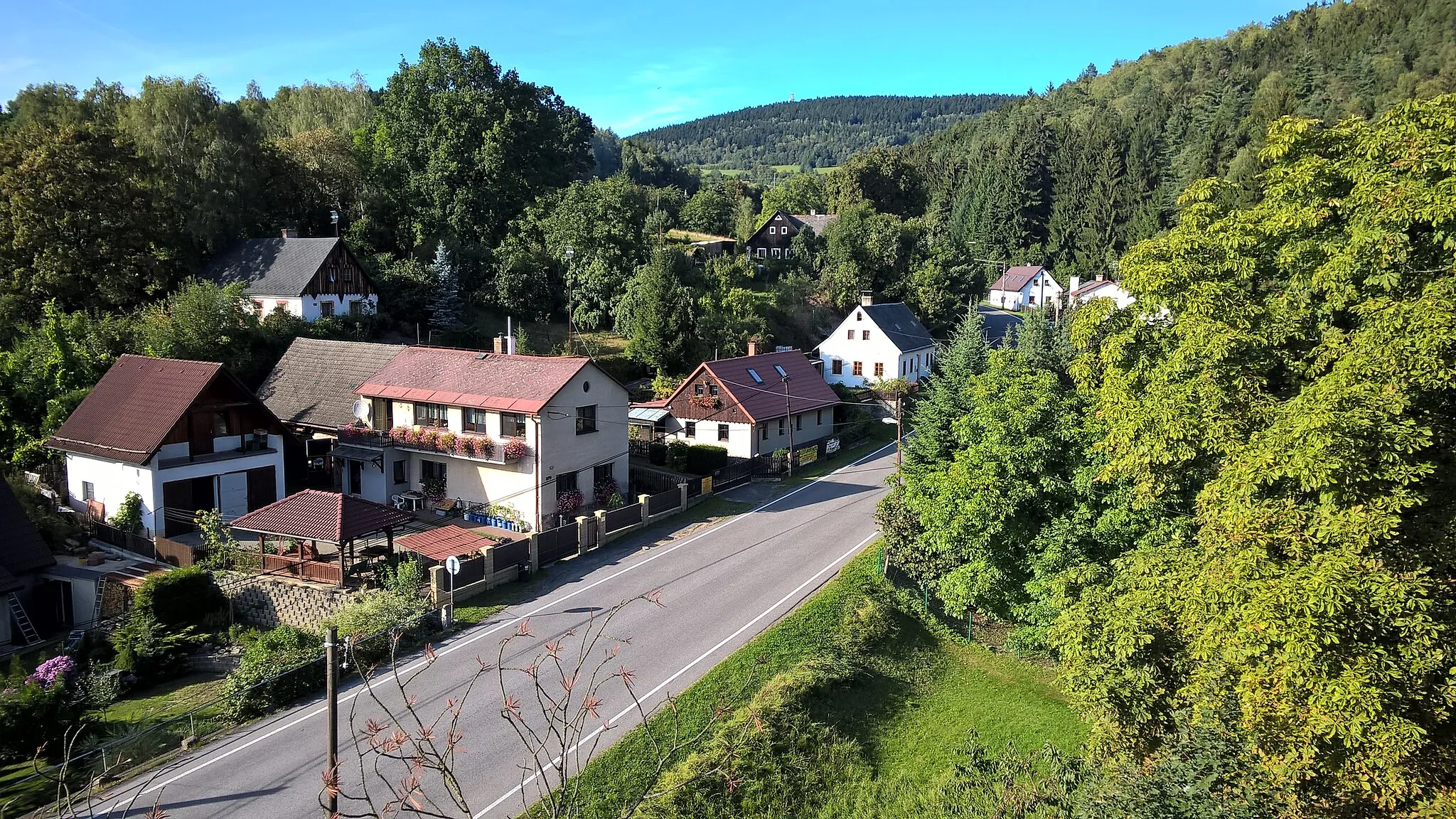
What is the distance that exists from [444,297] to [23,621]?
31010 millimetres

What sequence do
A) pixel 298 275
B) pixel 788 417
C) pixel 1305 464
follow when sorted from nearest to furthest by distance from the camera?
pixel 1305 464, pixel 788 417, pixel 298 275

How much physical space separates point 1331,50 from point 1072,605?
Answer: 113596 millimetres

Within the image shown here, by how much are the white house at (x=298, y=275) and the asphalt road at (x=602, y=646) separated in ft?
86.0

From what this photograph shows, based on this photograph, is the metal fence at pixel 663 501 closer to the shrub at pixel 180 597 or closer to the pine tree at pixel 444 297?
the shrub at pixel 180 597

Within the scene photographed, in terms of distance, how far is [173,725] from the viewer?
57.9ft

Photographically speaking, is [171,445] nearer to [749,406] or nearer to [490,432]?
[490,432]

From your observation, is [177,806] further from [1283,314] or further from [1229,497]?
[1283,314]

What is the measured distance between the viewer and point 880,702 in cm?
2120

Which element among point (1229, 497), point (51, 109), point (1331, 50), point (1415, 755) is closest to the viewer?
point (1415, 755)

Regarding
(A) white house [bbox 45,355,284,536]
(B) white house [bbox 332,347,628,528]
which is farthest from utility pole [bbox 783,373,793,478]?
(A) white house [bbox 45,355,284,536]

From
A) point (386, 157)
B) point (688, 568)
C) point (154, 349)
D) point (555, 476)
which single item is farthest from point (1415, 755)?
point (386, 157)

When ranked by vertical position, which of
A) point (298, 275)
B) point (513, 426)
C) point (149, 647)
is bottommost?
point (149, 647)

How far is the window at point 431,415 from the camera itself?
105 ft

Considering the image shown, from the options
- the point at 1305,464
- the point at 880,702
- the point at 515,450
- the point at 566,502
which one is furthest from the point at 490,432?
the point at 1305,464
